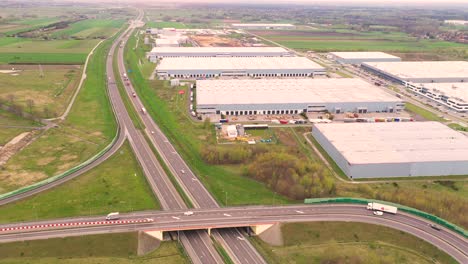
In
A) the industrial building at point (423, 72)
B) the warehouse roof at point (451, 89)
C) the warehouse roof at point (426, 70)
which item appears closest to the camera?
the warehouse roof at point (451, 89)

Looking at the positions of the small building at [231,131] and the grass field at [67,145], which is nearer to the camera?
the grass field at [67,145]

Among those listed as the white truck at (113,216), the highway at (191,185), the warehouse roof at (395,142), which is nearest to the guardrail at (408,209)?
the warehouse roof at (395,142)

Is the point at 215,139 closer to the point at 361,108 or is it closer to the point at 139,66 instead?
the point at 361,108

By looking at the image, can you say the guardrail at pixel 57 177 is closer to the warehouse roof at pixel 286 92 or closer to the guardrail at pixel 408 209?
the warehouse roof at pixel 286 92

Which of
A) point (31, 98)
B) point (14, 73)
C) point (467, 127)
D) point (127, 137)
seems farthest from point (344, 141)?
point (14, 73)

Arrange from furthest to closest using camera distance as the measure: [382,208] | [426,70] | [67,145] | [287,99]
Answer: [426,70] → [287,99] → [67,145] → [382,208]

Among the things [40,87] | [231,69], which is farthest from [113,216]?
[231,69]

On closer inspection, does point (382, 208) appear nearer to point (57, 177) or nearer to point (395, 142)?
point (395, 142)
